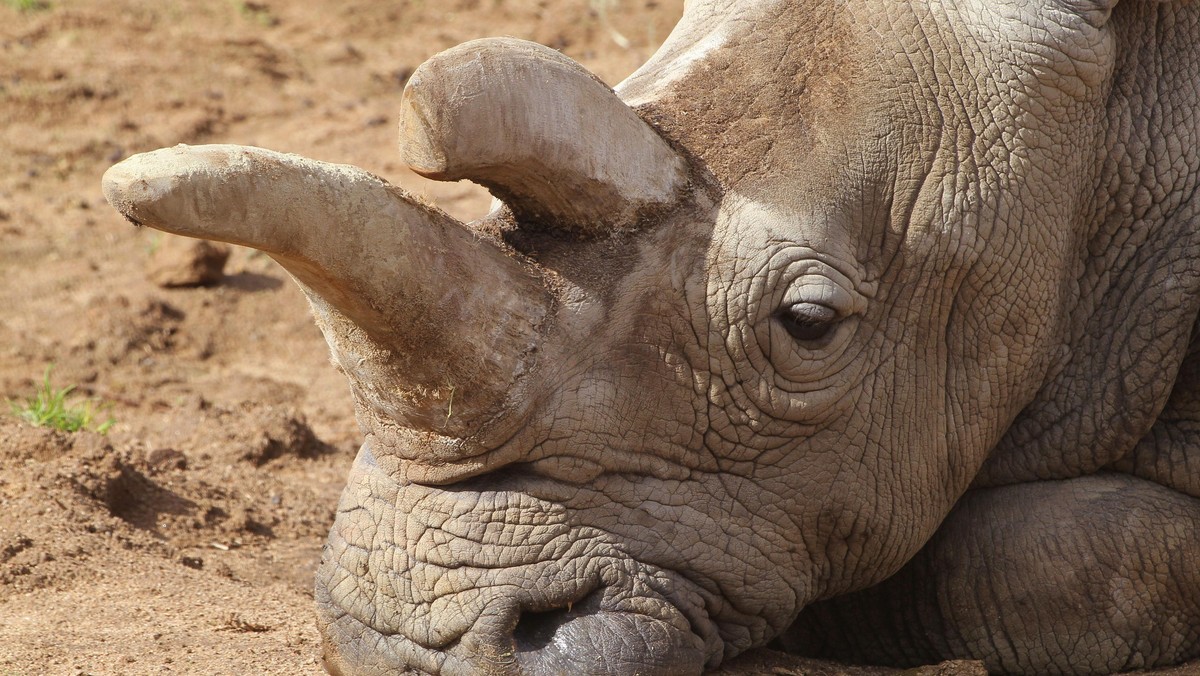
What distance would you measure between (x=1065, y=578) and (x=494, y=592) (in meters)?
1.72

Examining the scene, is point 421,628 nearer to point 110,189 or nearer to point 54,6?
point 110,189

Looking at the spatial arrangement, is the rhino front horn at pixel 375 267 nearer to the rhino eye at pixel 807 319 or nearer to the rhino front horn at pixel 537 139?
the rhino front horn at pixel 537 139

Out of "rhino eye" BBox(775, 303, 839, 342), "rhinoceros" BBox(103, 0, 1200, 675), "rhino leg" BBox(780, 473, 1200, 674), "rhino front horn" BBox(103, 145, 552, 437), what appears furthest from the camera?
"rhino leg" BBox(780, 473, 1200, 674)

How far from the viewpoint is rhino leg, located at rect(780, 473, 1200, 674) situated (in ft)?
14.1

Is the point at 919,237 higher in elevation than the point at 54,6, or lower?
higher

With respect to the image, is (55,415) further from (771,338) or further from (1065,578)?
(1065,578)

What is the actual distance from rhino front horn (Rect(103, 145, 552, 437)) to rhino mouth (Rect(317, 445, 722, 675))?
22cm

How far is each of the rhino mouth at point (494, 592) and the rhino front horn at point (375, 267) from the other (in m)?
0.22

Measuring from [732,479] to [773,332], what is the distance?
0.38m

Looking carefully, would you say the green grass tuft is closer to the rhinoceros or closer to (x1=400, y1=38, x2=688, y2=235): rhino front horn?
the rhinoceros

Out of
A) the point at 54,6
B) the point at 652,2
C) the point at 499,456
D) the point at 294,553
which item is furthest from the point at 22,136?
the point at 499,456

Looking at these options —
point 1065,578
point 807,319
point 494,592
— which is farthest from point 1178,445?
point 494,592

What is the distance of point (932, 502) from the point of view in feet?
13.7

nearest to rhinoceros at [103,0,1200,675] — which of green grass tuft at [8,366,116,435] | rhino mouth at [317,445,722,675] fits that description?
rhino mouth at [317,445,722,675]
